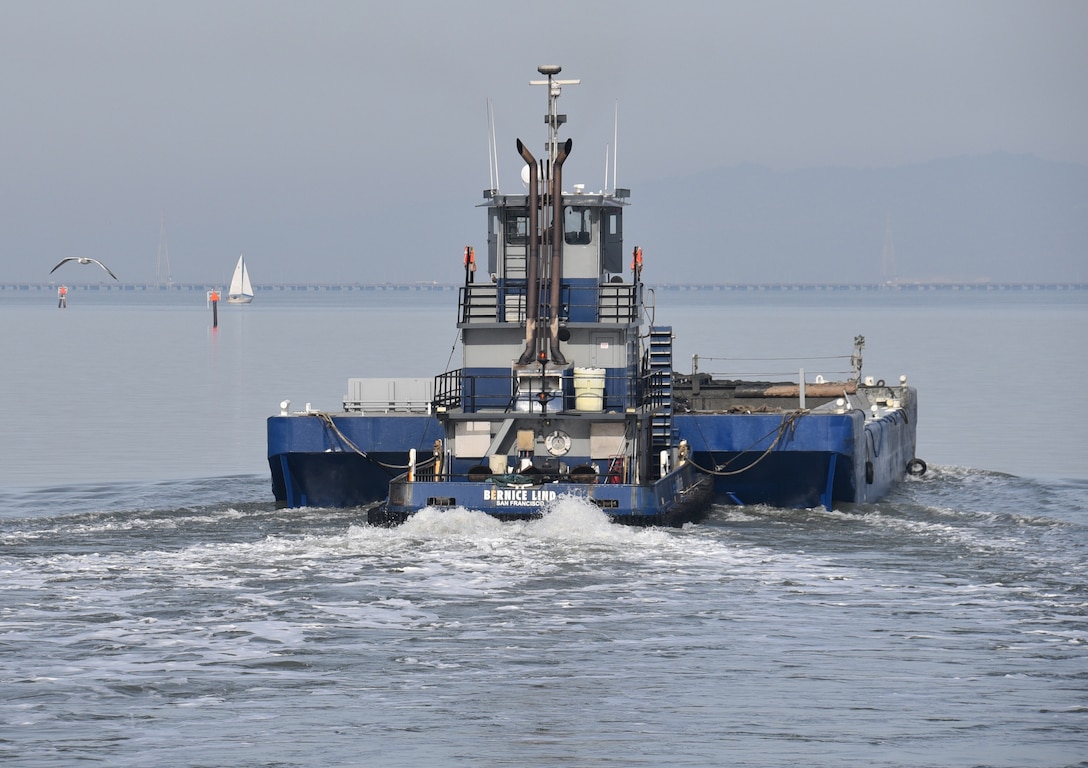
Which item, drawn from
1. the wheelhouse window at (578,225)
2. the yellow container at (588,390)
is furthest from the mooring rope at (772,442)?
the wheelhouse window at (578,225)

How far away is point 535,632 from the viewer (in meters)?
25.0

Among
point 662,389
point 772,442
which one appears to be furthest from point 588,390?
point 772,442

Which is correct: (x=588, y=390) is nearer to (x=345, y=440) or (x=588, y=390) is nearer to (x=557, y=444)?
(x=557, y=444)

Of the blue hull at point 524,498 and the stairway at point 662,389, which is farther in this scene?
the stairway at point 662,389

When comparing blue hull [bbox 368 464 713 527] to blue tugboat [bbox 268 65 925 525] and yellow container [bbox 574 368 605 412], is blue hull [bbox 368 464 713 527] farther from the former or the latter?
yellow container [bbox 574 368 605 412]

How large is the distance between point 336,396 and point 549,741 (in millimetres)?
59233

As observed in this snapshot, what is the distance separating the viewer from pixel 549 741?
1936cm

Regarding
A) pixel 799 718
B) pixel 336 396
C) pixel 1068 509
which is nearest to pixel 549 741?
pixel 799 718

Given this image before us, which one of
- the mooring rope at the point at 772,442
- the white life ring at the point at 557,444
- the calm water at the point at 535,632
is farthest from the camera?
the mooring rope at the point at 772,442

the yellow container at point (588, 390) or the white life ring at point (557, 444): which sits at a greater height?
the yellow container at point (588, 390)

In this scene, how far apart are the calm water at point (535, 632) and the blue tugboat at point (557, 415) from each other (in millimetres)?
1437

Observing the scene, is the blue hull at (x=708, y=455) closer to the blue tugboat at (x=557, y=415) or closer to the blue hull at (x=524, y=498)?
the blue tugboat at (x=557, y=415)

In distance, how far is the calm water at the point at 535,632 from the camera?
19438 millimetres

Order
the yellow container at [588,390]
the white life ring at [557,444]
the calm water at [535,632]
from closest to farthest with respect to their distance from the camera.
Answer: the calm water at [535,632] < the white life ring at [557,444] < the yellow container at [588,390]
